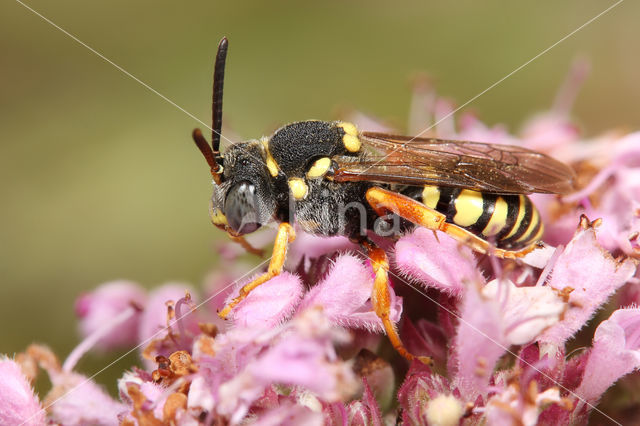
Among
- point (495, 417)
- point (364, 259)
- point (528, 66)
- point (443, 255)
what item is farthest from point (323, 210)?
point (528, 66)

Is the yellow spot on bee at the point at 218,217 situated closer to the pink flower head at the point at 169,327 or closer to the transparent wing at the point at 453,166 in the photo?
the pink flower head at the point at 169,327

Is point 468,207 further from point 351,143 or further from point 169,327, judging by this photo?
point 169,327

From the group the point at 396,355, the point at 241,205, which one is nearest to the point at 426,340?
the point at 396,355

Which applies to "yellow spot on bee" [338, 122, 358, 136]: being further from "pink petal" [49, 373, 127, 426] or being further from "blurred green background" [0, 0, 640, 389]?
"blurred green background" [0, 0, 640, 389]

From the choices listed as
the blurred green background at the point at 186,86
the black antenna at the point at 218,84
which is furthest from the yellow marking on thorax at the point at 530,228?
the blurred green background at the point at 186,86

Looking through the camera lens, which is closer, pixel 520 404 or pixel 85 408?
pixel 520 404

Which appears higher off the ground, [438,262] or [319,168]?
[319,168]

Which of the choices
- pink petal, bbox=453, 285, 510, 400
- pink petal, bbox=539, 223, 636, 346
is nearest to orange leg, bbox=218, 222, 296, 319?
pink petal, bbox=453, 285, 510, 400
